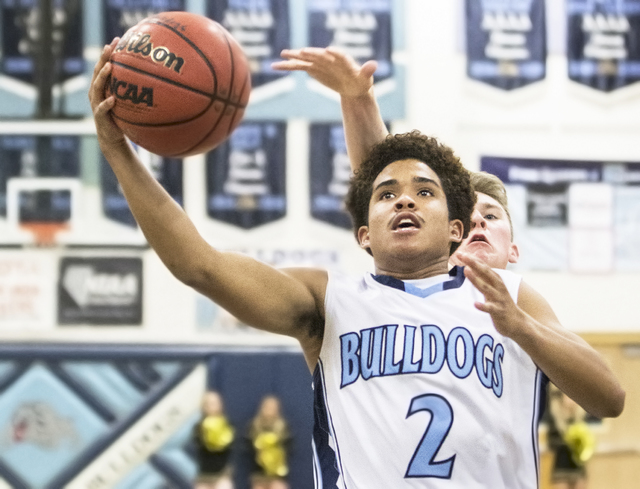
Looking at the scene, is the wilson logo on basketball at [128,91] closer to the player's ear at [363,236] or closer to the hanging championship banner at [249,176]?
the player's ear at [363,236]

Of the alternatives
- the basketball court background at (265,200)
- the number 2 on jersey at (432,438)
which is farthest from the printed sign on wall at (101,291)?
the number 2 on jersey at (432,438)

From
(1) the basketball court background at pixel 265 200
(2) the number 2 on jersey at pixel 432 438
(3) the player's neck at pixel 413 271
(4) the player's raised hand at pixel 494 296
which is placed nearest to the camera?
(4) the player's raised hand at pixel 494 296

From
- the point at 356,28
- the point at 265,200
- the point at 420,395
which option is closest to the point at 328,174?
the point at 265,200

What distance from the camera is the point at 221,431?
5.41 m

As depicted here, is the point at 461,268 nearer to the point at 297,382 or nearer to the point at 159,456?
the point at 297,382

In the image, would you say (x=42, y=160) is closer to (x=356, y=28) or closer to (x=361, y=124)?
(x=356, y=28)

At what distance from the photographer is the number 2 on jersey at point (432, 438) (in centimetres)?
172

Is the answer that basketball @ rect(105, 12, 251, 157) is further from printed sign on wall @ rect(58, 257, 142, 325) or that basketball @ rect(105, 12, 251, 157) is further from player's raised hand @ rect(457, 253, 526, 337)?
printed sign on wall @ rect(58, 257, 142, 325)

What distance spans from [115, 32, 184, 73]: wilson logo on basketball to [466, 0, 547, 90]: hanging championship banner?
4.41 meters

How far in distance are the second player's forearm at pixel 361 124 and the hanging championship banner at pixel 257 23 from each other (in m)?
3.66

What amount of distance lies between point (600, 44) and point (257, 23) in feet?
8.95

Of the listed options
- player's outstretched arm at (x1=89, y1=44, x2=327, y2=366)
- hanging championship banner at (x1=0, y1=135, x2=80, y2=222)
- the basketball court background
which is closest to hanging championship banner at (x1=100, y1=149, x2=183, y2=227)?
the basketball court background

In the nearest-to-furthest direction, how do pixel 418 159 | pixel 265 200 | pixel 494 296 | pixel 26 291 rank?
1. pixel 494 296
2. pixel 418 159
3. pixel 26 291
4. pixel 265 200

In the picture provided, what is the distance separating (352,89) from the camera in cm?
236
